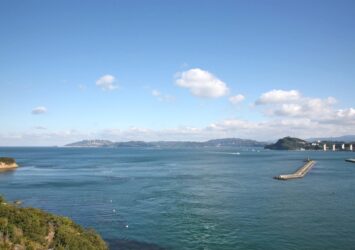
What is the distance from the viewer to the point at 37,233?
32156 millimetres

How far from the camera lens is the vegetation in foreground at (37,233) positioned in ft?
99.9

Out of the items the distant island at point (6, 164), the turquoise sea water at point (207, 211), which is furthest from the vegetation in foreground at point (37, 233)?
the distant island at point (6, 164)

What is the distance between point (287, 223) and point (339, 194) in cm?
3109

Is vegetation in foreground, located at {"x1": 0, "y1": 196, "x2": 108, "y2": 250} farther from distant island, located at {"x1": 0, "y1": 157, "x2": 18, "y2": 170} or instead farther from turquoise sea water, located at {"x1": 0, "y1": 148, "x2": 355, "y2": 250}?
distant island, located at {"x1": 0, "y1": 157, "x2": 18, "y2": 170}

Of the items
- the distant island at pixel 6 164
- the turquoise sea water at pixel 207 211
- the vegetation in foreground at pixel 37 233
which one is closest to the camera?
the vegetation in foreground at pixel 37 233

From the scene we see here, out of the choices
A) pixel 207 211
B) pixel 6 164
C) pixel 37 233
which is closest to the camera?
pixel 37 233

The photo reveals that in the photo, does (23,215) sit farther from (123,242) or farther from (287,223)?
(287,223)

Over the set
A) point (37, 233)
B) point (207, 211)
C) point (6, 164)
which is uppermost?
point (37, 233)

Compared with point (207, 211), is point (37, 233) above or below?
above

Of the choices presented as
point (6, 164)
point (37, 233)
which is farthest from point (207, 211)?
point (6, 164)

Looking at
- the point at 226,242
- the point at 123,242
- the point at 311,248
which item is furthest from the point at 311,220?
the point at 123,242

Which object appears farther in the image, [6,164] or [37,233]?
[6,164]

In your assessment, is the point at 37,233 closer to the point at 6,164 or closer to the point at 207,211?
the point at 207,211

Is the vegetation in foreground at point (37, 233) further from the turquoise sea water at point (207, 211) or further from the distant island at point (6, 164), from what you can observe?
the distant island at point (6, 164)
